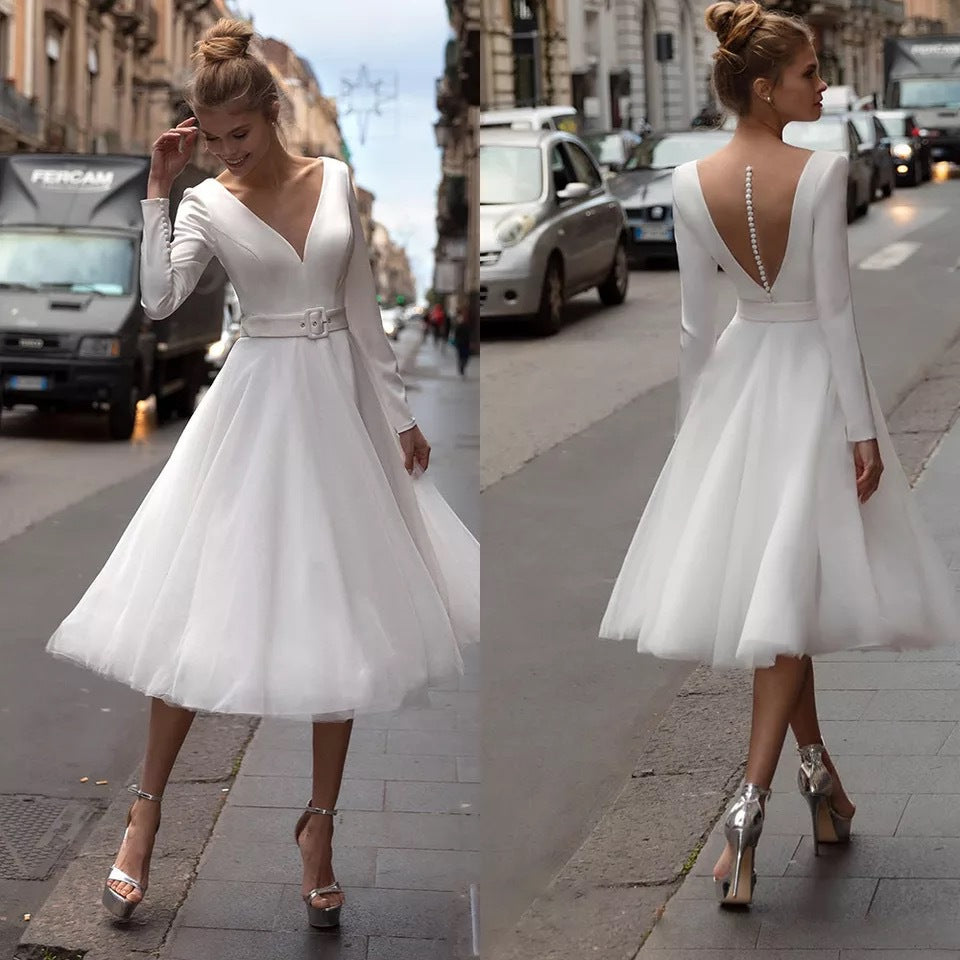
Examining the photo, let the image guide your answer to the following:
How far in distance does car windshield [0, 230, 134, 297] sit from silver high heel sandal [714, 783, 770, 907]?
12.5 metres

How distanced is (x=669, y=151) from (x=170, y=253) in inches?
53.8

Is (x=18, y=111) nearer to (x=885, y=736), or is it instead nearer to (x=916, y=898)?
(x=885, y=736)

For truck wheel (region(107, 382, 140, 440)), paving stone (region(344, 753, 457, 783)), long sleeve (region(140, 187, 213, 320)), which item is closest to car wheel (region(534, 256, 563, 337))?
paving stone (region(344, 753, 457, 783))

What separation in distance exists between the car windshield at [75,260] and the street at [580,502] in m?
9.77

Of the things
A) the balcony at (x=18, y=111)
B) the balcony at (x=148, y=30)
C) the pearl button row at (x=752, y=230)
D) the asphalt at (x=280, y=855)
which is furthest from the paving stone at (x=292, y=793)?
the balcony at (x=18, y=111)

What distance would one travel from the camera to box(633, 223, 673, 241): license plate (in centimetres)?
412

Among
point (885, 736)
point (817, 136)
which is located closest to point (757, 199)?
point (817, 136)

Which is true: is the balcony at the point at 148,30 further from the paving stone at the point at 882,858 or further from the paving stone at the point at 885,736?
the paving stone at the point at 882,858

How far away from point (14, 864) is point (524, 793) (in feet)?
4.06

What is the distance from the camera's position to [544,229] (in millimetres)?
4723

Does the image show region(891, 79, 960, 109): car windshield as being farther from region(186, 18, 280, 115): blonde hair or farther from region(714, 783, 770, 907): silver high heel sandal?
region(714, 783, 770, 907): silver high heel sandal

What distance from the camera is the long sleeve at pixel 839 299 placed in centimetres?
316

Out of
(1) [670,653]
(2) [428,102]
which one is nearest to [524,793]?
(1) [670,653]

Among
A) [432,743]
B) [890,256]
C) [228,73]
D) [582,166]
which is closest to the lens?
[228,73]
